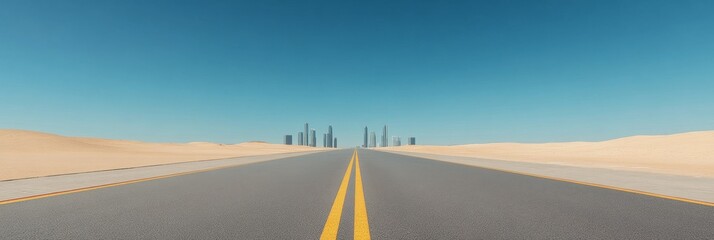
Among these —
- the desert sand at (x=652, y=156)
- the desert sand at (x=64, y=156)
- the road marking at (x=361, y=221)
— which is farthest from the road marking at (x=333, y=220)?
the desert sand at (x=652, y=156)

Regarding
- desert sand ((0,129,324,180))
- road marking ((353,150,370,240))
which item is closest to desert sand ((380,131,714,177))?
road marking ((353,150,370,240))

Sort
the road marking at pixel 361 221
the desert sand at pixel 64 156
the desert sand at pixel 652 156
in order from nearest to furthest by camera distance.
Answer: the road marking at pixel 361 221 → the desert sand at pixel 64 156 → the desert sand at pixel 652 156

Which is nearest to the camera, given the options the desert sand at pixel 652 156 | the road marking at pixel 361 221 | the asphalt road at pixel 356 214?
the road marking at pixel 361 221

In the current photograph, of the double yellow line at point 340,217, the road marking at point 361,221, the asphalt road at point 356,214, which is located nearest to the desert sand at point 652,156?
the asphalt road at point 356,214

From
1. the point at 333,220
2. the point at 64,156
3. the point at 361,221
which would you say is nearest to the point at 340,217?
the point at 333,220

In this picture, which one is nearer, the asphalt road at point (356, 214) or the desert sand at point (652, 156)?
the asphalt road at point (356, 214)

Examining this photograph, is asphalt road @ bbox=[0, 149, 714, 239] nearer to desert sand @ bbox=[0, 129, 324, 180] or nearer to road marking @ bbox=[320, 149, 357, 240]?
road marking @ bbox=[320, 149, 357, 240]

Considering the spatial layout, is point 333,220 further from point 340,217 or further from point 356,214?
point 356,214

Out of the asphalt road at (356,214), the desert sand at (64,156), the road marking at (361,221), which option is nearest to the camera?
the road marking at (361,221)

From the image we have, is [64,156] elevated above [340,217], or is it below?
above

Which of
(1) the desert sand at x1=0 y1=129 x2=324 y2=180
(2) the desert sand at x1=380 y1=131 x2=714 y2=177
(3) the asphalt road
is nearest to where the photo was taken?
(3) the asphalt road

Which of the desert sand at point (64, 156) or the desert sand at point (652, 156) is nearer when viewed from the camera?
the desert sand at point (64, 156)

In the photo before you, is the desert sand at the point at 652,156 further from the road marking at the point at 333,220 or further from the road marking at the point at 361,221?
the road marking at the point at 333,220

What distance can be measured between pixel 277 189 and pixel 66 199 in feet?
13.8
